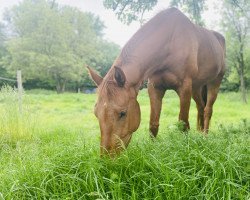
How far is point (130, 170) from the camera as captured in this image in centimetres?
269

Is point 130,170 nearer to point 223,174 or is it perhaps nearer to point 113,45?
point 223,174

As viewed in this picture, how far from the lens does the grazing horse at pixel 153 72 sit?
3.08m

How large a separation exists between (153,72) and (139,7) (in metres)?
1.47

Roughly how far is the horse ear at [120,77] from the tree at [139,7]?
2.23 metres

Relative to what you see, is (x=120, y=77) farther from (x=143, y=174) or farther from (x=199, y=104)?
(x=199, y=104)

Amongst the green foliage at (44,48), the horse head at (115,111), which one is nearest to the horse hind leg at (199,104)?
the horse head at (115,111)

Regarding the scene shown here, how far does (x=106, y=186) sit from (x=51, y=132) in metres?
3.68

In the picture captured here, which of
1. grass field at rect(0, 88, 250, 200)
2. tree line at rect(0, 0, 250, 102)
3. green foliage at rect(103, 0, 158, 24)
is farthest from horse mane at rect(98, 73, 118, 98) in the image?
tree line at rect(0, 0, 250, 102)

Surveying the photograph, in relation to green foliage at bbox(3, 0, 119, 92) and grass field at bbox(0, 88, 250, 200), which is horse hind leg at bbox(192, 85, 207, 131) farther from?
green foliage at bbox(3, 0, 119, 92)

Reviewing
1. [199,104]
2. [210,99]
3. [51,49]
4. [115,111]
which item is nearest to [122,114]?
[115,111]

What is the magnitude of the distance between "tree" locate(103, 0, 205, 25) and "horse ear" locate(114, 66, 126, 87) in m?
2.23

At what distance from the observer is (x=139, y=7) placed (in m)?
5.10

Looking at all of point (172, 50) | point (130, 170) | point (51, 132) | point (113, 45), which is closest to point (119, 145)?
point (130, 170)

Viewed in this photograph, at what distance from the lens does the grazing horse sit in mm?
3076
